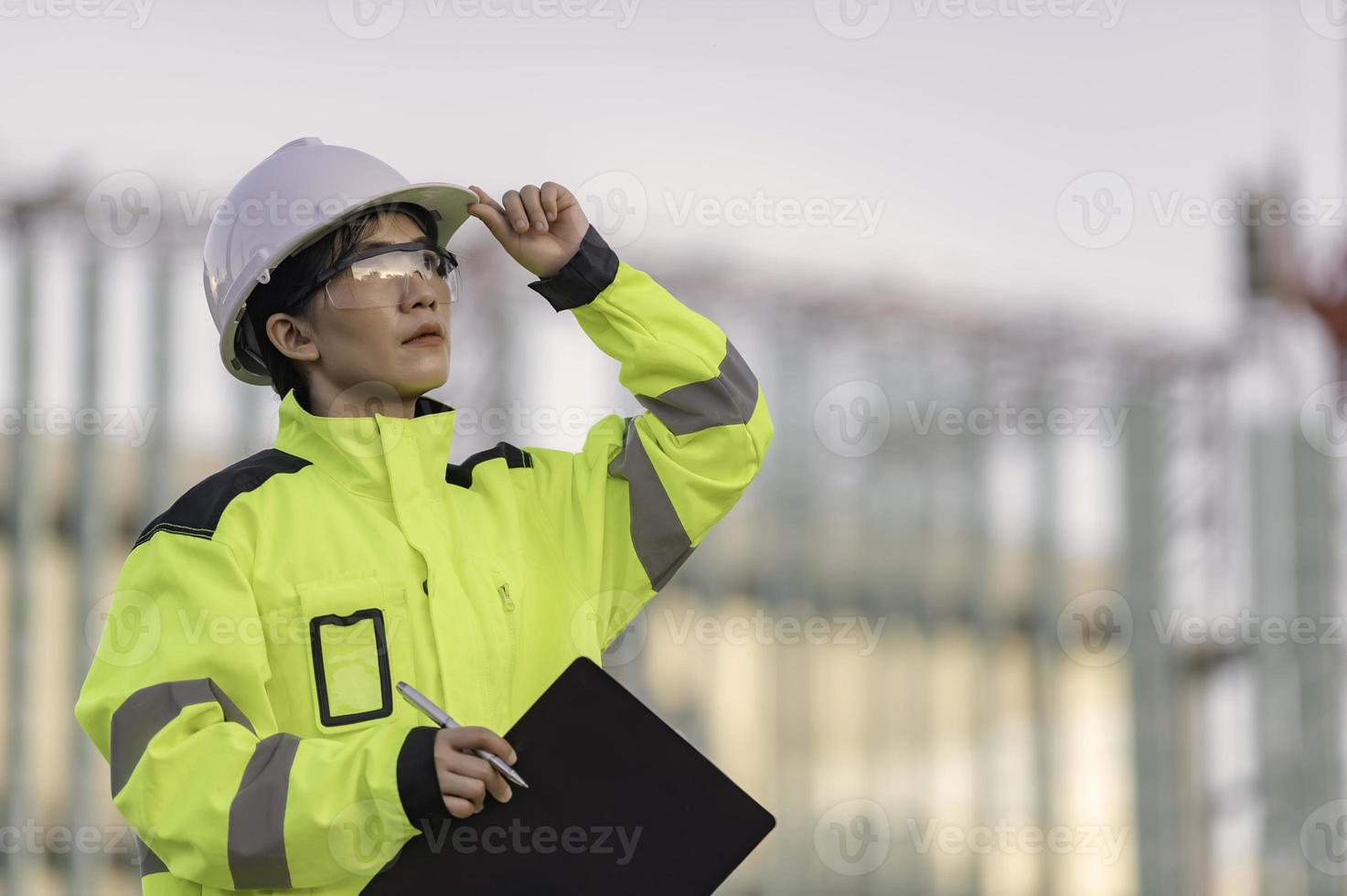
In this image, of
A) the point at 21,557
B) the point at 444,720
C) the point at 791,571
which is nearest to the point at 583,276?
the point at 444,720

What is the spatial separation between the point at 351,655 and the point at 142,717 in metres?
0.23

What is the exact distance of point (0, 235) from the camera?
4023 mm

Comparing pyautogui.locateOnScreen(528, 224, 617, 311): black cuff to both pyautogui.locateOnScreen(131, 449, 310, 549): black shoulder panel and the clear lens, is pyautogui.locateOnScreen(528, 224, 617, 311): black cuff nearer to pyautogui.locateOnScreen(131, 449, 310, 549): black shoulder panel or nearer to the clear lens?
the clear lens

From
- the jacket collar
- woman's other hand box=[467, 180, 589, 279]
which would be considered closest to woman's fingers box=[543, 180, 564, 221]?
woman's other hand box=[467, 180, 589, 279]

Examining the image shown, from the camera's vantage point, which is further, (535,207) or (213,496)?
(535,207)

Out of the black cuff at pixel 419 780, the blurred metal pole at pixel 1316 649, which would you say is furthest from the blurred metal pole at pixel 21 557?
the blurred metal pole at pixel 1316 649

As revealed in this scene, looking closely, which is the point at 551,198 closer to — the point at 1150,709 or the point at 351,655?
the point at 351,655

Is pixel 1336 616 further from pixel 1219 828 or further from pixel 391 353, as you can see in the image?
pixel 391 353

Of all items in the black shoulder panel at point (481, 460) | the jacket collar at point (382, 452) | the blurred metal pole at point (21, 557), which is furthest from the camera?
the blurred metal pole at point (21, 557)

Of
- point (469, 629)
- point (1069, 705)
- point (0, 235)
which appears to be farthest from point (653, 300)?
point (1069, 705)

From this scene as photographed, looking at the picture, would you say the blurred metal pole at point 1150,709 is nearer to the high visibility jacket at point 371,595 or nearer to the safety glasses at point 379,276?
the high visibility jacket at point 371,595

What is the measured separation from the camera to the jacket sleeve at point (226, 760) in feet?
5.14

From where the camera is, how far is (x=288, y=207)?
193 cm

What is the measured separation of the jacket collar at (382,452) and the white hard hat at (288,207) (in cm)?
21
